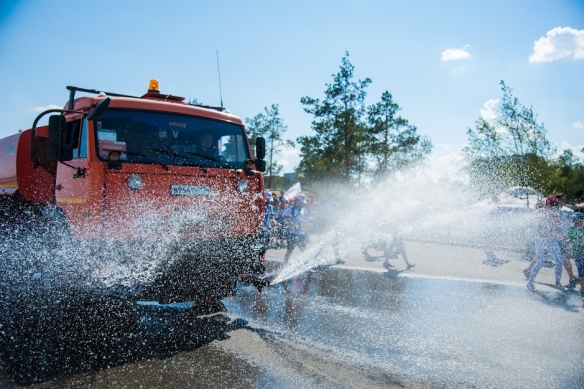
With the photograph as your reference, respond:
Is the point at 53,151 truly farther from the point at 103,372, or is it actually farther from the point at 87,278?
the point at 103,372

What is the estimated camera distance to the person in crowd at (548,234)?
7.99 metres

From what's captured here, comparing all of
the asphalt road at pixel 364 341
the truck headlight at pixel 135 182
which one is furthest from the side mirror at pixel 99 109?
the asphalt road at pixel 364 341

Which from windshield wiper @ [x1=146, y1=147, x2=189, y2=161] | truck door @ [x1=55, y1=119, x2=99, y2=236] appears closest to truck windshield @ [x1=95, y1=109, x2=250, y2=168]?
windshield wiper @ [x1=146, y1=147, x2=189, y2=161]

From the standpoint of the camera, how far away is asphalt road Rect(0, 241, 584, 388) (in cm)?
378

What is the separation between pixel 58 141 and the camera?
4809 millimetres

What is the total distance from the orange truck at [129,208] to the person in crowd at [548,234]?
19.4 ft

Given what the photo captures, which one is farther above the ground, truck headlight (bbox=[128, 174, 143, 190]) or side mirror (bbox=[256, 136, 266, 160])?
side mirror (bbox=[256, 136, 266, 160])

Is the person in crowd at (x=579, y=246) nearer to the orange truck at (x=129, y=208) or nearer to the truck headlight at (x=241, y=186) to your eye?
the orange truck at (x=129, y=208)

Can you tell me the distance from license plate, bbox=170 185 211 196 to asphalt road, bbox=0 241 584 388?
1.73m

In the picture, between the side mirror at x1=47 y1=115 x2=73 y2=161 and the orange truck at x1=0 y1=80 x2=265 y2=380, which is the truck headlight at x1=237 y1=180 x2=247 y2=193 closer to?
the orange truck at x1=0 y1=80 x2=265 y2=380

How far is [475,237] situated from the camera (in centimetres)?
1817

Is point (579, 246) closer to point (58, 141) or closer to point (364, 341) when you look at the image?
point (364, 341)

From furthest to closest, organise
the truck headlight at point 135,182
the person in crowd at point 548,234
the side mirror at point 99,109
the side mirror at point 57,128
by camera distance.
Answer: the person in crowd at point 548,234
the side mirror at point 57,128
the truck headlight at point 135,182
the side mirror at point 99,109

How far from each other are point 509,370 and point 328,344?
1889mm
